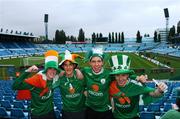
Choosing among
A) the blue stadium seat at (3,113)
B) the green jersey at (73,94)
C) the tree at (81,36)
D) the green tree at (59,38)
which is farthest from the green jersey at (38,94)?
the tree at (81,36)

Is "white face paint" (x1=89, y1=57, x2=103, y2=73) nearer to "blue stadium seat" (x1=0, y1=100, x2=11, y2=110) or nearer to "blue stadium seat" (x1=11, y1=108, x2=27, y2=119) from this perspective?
"blue stadium seat" (x1=11, y1=108, x2=27, y2=119)

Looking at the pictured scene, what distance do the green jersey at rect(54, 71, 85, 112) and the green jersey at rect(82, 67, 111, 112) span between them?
16 cm

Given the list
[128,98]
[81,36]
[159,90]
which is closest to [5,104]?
[128,98]

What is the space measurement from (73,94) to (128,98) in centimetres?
97

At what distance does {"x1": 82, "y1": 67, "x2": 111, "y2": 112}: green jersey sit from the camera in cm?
626

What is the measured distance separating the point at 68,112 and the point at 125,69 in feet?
4.17

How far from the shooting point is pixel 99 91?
20.5ft

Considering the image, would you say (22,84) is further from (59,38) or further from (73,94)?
(59,38)

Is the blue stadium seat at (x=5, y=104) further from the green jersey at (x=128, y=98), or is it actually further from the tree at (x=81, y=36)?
the tree at (x=81, y=36)

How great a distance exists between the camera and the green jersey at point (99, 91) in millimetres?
6258

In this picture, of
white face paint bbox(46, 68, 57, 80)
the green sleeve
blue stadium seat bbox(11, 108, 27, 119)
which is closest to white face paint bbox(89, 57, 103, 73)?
white face paint bbox(46, 68, 57, 80)

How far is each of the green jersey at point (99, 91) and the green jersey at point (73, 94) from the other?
159mm

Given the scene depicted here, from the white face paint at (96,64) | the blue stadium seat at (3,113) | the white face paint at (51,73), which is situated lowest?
the blue stadium seat at (3,113)

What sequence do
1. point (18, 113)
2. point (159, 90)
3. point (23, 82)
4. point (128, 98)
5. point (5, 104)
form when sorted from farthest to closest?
point (5, 104), point (18, 113), point (23, 82), point (128, 98), point (159, 90)
